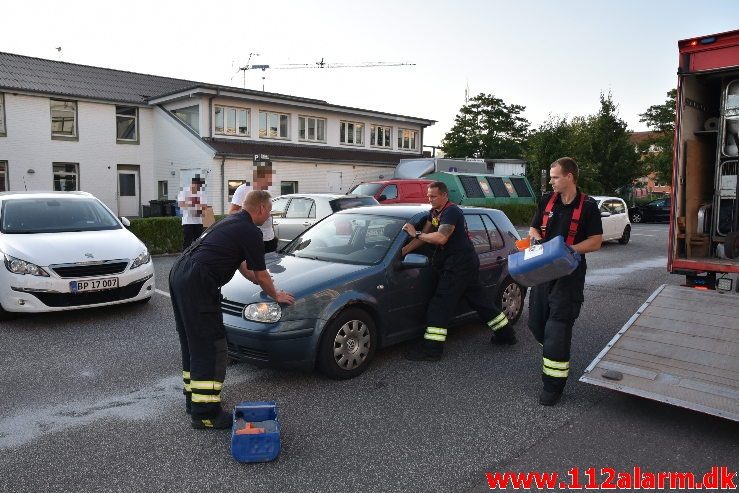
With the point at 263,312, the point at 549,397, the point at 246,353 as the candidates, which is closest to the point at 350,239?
the point at 263,312

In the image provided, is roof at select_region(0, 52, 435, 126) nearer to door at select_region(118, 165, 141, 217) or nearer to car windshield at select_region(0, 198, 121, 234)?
door at select_region(118, 165, 141, 217)

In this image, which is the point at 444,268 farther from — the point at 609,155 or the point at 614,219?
the point at 609,155

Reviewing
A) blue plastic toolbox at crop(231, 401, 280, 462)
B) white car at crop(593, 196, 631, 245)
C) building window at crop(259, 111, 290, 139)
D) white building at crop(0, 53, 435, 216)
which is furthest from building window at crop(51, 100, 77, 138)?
blue plastic toolbox at crop(231, 401, 280, 462)

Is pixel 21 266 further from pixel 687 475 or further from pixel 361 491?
pixel 687 475

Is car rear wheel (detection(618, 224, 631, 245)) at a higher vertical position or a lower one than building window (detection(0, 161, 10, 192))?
lower

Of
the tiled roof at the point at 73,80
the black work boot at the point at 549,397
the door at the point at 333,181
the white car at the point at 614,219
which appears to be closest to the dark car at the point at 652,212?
the white car at the point at 614,219

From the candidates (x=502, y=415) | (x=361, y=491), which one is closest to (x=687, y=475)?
(x=502, y=415)

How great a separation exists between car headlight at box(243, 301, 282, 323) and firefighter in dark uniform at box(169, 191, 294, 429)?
2.30 feet

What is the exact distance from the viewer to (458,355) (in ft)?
19.0

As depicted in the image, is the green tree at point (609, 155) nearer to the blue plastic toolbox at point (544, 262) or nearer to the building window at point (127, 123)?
the building window at point (127, 123)

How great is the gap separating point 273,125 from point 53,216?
69.0 ft

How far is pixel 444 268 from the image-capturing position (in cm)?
562

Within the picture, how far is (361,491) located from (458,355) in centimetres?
272

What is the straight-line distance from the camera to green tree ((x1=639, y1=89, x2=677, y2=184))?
45531 millimetres
